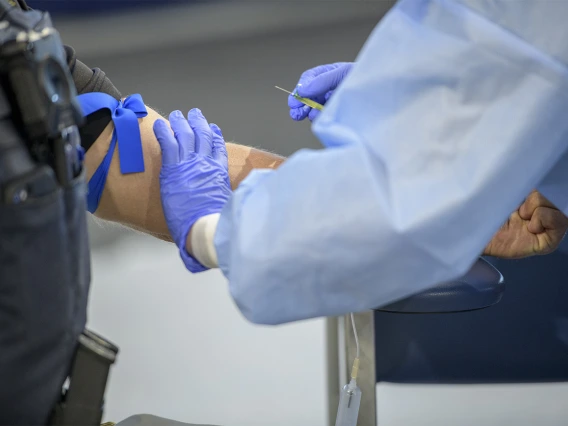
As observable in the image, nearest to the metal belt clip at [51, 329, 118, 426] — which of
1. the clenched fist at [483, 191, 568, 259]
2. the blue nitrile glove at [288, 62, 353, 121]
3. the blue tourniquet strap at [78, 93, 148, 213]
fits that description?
the blue tourniquet strap at [78, 93, 148, 213]

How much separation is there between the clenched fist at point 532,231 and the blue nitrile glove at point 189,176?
61 cm

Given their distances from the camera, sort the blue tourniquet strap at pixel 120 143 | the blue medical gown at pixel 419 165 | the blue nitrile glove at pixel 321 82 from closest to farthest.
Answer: the blue medical gown at pixel 419 165 < the blue tourniquet strap at pixel 120 143 < the blue nitrile glove at pixel 321 82

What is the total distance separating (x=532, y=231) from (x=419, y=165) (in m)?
0.68

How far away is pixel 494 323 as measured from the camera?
1.58 meters

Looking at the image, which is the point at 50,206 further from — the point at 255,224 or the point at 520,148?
the point at 520,148

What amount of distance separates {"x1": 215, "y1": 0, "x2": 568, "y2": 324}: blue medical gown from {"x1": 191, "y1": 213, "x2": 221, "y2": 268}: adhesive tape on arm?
17 centimetres

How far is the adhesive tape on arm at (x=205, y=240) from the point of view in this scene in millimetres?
966

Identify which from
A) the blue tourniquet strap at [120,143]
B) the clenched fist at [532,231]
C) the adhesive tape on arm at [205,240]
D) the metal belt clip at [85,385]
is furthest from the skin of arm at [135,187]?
the clenched fist at [532,231]

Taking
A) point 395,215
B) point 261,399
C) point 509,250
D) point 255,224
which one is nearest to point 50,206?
point 255,224

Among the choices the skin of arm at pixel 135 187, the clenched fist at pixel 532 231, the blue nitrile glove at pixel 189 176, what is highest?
the blue nitrile glove at pixel 189 176

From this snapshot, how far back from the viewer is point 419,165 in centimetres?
76

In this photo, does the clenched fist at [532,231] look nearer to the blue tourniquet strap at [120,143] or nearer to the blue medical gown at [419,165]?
the blue medical gown at [419,165]

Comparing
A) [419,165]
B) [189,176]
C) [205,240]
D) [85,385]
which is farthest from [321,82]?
[85,385]

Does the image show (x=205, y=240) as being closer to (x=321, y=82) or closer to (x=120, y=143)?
(x=120, y=143)
